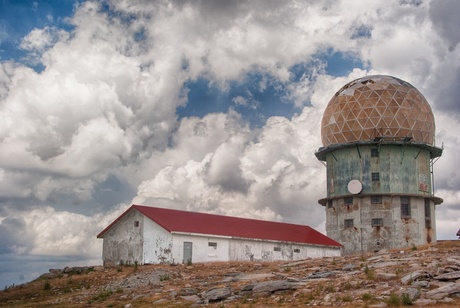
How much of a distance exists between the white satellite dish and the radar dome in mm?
3510

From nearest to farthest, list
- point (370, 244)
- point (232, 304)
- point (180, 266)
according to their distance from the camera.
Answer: point (232, 304)
point (180, 266)
point (370, 244)

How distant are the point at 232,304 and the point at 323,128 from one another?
30205mm

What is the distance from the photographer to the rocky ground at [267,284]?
24219mm

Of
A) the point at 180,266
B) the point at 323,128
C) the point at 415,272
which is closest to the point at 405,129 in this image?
the point at 323,128

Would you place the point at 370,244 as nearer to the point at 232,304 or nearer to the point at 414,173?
the point at 414,173

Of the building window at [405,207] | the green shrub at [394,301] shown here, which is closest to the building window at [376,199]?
the building window at [405,207]

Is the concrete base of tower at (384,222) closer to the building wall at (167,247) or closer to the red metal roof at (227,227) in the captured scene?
the red metal roof at (227,227)

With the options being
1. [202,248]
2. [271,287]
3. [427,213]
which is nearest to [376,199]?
[427,213]

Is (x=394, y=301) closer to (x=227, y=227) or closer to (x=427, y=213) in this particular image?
(x=227, y=227)

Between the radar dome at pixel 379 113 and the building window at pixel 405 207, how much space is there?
5.00 metres

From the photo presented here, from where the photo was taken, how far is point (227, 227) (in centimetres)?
4553

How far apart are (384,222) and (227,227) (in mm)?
13272

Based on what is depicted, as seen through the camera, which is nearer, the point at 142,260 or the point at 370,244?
the point at 142,260

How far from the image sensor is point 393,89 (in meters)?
51.1
